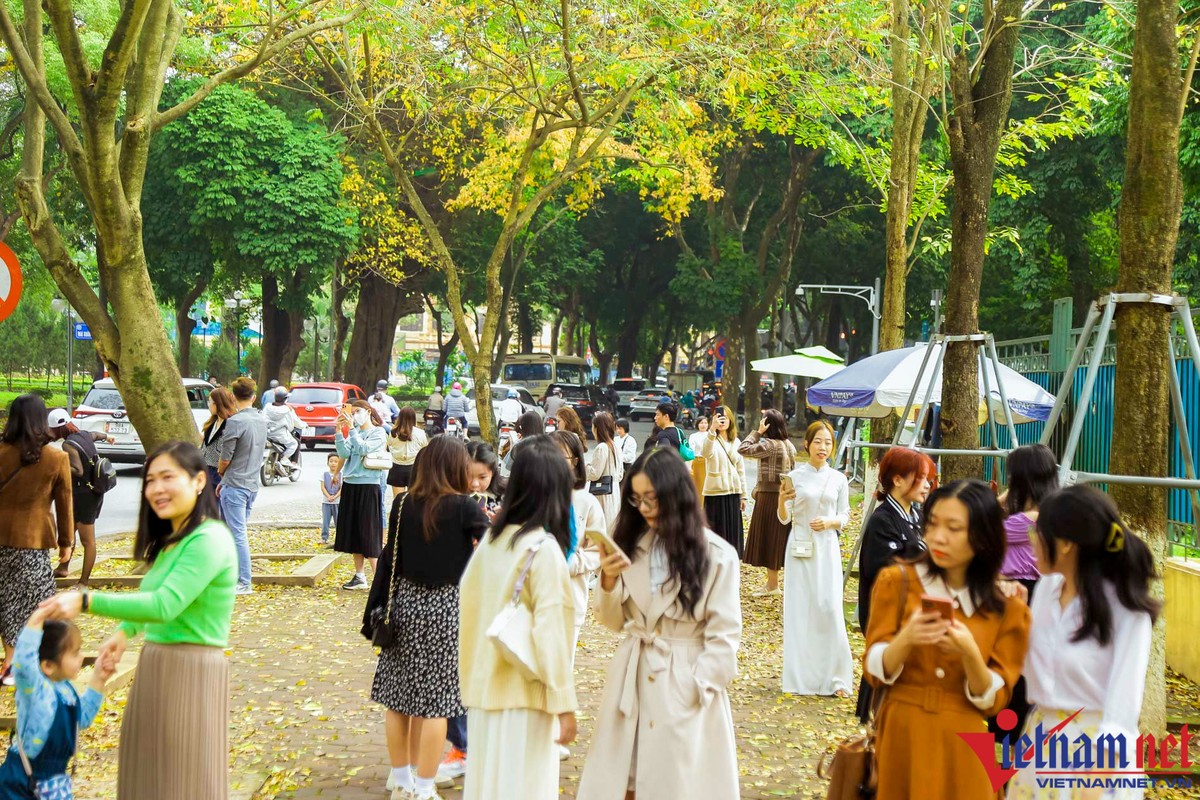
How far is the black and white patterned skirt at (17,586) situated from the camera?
22.5 ft

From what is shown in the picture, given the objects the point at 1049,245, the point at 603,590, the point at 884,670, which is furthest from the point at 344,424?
the point at 1049,245

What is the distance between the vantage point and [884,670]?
12.2 ft

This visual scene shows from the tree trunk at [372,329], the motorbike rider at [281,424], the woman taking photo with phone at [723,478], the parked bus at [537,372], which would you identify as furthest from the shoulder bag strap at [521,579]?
the parked bus at [537,372]

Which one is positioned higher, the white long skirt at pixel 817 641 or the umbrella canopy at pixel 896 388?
the umbrella canopy at pixel 896 388

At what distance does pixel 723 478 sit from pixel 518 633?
25.7 feet

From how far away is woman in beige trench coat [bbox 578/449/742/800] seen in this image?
167 inches

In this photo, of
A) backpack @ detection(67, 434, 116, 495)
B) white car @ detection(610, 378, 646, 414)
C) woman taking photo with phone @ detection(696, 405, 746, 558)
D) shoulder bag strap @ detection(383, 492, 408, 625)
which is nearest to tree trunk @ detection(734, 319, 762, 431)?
white car @ detection(610, 378, 646, 414)

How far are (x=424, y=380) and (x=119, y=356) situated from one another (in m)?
64.7

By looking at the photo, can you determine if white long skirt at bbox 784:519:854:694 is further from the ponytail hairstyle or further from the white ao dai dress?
the ponytail hairstyle

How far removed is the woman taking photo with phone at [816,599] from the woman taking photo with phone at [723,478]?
126 inches

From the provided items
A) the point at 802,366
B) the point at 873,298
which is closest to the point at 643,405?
the point at 873,298

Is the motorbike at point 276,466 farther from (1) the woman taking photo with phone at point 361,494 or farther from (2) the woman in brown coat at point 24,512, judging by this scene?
(2) the woman in brown coat at point 24,512

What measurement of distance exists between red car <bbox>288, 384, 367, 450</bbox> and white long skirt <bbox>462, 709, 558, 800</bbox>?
22569mm

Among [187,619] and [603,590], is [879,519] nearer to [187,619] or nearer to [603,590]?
[603,590]
